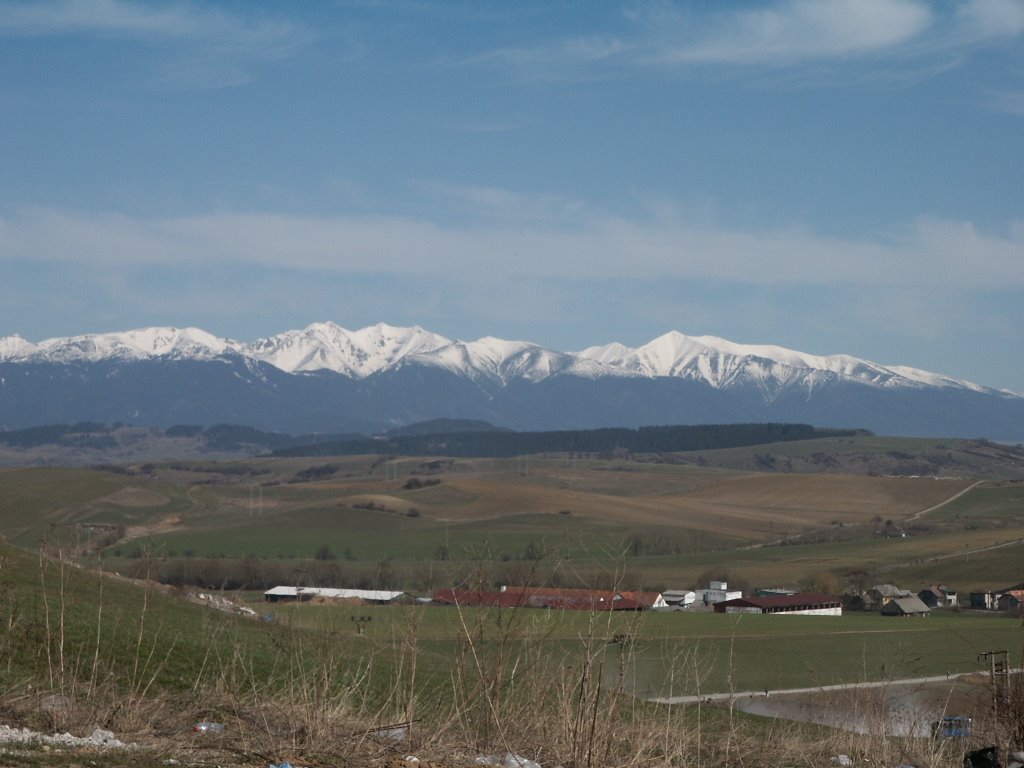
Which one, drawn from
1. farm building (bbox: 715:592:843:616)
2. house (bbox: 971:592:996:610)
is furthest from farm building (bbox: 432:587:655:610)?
house (bbox: 971:592:996:610)

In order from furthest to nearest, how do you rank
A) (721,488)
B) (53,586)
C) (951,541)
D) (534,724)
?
1. (721,488)
2. (951,541)
3. (53,586)
4. (534,724)

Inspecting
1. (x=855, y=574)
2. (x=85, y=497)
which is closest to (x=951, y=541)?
(x=855, y=574)

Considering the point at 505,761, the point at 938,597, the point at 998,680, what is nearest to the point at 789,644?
the point at 938,597

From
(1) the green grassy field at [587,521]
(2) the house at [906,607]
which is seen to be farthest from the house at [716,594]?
(2) the house at [906,607]

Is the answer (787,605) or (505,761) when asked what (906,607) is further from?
(505,761)

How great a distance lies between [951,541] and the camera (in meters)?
100

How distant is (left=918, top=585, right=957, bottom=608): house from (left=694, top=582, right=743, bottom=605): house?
1079cm

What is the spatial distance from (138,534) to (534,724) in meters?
106

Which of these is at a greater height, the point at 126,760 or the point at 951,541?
the point at 126,760

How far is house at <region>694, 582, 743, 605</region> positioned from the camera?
77.4 metres

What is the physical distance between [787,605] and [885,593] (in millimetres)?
7757

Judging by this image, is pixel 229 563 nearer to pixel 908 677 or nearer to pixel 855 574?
pixel 855 574

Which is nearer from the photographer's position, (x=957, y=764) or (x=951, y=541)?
(x=957, y=764)

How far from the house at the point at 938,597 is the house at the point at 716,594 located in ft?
35.4
